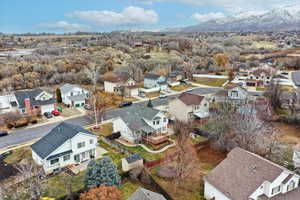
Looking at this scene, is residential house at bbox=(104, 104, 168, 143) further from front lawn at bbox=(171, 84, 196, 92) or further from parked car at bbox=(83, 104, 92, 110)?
front lawn at bbox=(171, 84, 196, 92)

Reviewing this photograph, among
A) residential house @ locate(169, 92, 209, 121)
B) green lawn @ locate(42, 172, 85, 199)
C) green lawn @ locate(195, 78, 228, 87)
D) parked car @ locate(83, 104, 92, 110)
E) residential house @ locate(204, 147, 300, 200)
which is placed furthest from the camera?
green lawn @ locate(195, 78, 228, 87)

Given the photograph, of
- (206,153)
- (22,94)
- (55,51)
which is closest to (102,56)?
(55,51)

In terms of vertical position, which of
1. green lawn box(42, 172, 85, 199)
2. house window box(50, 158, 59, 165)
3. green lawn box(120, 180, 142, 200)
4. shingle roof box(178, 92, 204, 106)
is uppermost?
shingle roof box(178, 92, 204, 106)

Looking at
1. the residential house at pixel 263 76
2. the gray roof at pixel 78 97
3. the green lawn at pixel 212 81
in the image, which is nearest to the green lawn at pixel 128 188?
the gray roof at pixel 78 97

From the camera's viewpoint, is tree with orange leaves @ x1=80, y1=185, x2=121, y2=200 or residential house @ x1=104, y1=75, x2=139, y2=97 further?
residential house @ x1=104, y1=75, x2=139, y2=97

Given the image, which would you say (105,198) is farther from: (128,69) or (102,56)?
(102,56)

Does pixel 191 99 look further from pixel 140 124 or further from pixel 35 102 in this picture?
pixel 35 102

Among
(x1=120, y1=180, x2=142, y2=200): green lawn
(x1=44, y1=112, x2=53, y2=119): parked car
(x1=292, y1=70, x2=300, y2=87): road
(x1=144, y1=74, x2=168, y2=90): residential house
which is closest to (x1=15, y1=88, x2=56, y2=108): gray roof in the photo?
(x1=44, y1=112, x2=53, y2=119): parked car
